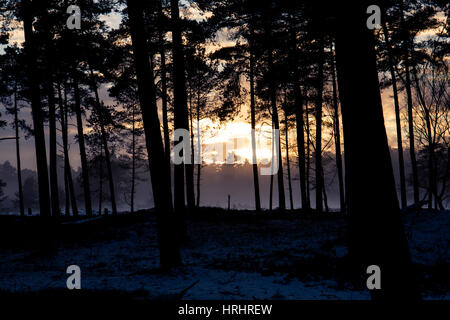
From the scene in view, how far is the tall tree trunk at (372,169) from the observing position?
4.21 metres

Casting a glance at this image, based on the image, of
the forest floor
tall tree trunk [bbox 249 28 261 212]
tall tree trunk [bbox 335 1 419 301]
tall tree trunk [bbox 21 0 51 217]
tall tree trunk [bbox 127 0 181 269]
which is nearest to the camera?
tall tree trunk [bbox 335 1 419 301]

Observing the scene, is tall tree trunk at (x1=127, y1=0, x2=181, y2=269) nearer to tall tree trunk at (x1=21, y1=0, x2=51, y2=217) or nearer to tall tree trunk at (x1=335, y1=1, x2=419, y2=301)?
tall tree trunk at (x1=335, y1=1, x2=419, y2=301)

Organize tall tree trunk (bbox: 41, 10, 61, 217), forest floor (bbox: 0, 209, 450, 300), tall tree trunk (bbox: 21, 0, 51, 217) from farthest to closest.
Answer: tall tree trunk (bbox: 41, 10, 61, 217), tall tree trunk (bbox: 21, 0, 51, 217), forest floor (bbox: 0, 209, 450, 300)

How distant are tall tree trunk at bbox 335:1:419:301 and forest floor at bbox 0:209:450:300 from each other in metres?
2.08

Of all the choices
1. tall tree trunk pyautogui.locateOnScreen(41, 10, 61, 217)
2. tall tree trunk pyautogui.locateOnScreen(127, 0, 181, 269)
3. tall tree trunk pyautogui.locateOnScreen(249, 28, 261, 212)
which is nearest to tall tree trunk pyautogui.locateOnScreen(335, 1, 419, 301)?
tall tree trunk pyautogui.locateOnScreen(127, 0, 181, 269)

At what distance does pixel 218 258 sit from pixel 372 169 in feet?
21.8

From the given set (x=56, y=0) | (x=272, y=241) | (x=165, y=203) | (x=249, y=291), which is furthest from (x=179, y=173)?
(x=56, y=0)

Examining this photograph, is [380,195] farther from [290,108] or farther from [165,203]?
[290,108]

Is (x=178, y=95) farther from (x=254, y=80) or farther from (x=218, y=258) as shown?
(x=254, y=80)

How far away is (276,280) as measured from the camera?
733 cm

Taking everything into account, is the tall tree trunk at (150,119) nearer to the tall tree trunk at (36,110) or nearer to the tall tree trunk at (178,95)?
the tall tree trunk at (178,95)

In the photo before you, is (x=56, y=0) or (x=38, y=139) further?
(x=56, y=0)

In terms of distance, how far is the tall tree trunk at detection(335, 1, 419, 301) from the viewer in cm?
421

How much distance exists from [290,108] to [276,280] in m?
12.0
